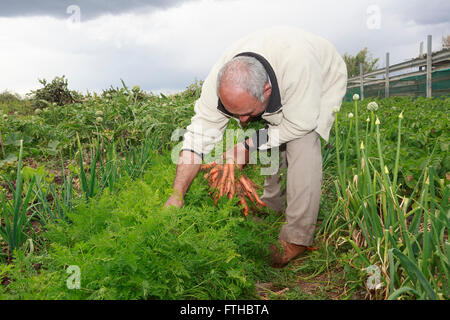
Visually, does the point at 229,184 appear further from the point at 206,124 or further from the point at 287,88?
the point at 287,88

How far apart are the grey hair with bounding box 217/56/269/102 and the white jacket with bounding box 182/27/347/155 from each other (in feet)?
0.60

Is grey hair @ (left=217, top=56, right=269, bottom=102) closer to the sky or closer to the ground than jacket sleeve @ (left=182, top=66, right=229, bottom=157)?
closer to the sky

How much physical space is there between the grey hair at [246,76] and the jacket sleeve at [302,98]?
0.29m

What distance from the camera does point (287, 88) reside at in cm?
231

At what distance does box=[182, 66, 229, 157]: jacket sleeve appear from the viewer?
2.44 meters

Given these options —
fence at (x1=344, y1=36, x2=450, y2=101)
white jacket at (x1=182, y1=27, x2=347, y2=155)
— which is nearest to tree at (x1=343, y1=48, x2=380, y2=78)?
fence at (x1=344, y1=36, x2=450, y2=101)

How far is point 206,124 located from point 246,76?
631mm

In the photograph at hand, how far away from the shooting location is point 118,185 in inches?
99.0

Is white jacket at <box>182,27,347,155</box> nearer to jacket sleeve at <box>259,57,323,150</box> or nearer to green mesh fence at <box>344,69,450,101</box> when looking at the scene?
jacket sleeve at <box>259,57,323,150</box>

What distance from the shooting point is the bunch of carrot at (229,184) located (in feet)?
7.30

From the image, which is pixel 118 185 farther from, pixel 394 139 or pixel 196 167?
pixel 394 139

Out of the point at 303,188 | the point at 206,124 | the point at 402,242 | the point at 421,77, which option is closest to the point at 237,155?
the point at 206,124

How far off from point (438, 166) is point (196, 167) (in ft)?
5.55
